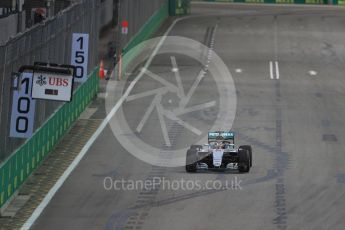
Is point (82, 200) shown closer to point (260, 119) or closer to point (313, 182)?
point (313, 182)

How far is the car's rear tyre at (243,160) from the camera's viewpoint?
32.2m

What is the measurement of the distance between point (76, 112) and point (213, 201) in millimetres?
13831

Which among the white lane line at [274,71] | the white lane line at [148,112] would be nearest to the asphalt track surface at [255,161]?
the white lane line at [274,71]

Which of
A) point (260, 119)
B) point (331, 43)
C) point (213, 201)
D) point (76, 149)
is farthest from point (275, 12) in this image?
point (213, 201)

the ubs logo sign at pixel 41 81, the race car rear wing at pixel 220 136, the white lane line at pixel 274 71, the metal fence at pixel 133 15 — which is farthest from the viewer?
the metal fence at pixel 133 15

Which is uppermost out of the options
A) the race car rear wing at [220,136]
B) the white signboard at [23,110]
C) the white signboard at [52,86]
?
the white signboard at [52,86]

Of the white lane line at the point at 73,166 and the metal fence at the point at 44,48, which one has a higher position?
the metal fence at the point at 44,48

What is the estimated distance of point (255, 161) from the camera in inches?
1375

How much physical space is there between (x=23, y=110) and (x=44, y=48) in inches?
244

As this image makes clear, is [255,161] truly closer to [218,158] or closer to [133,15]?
[218,158]

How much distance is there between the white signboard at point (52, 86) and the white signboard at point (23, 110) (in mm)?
464

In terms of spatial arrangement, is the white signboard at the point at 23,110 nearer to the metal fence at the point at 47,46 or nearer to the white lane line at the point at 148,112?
the metal fence at the point at 47,46

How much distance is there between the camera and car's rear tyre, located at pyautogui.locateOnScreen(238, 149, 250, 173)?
32.2 meters

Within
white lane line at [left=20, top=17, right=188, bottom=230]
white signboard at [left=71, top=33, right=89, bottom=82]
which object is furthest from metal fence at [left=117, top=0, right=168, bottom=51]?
white signboard at [left=71, top=33, right=89, bottom=82]
